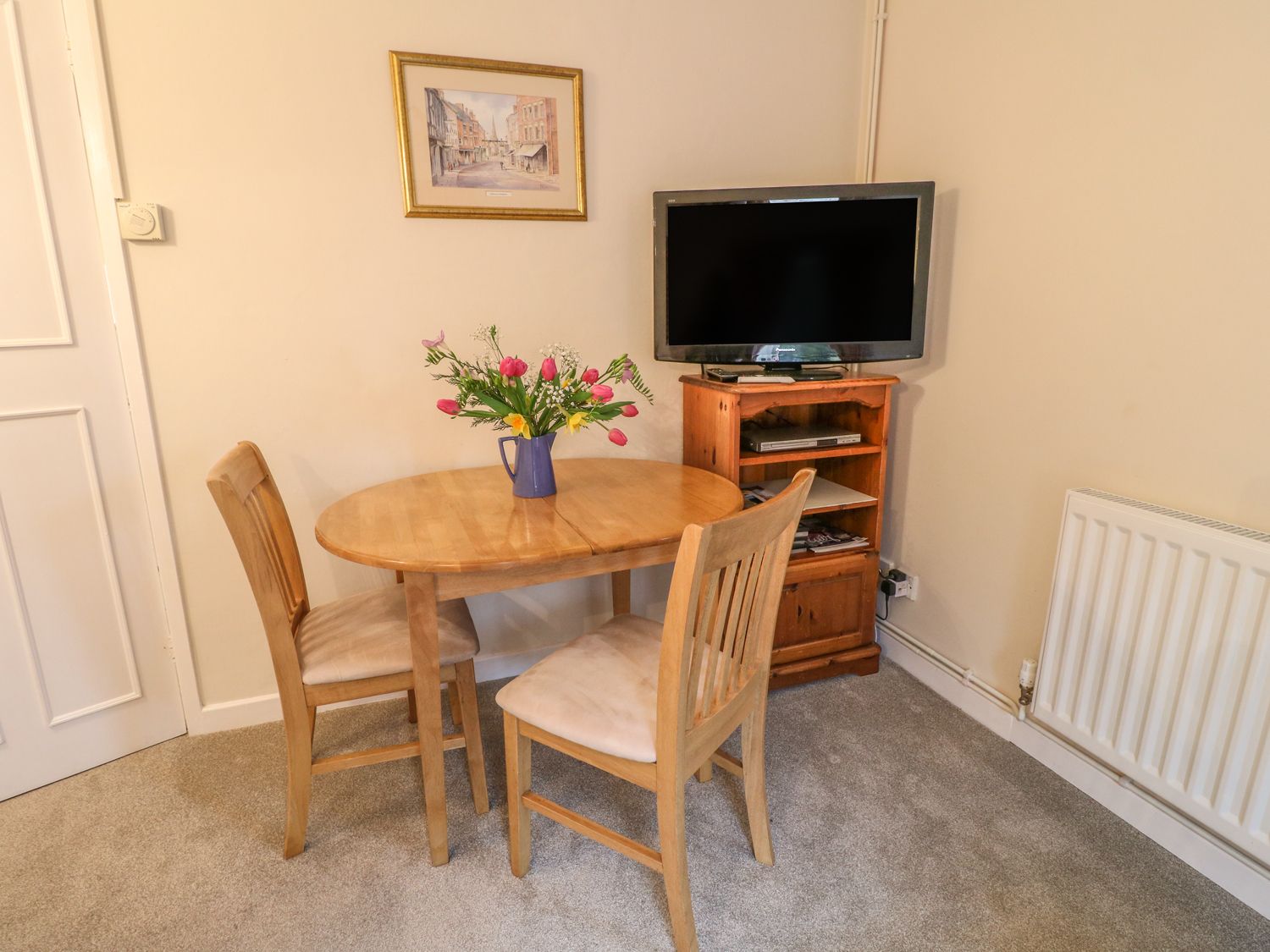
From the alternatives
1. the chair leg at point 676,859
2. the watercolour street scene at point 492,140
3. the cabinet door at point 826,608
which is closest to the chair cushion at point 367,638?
the chair leg at point 676,859

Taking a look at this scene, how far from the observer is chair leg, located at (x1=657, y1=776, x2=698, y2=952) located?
1.28 metres

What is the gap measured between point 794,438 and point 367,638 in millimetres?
1361

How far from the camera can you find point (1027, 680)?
6.38 feet

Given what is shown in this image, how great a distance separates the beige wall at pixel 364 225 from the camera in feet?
5.97

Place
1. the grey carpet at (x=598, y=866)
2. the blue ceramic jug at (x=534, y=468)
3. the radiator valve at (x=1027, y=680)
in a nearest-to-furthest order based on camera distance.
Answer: the grey carpet at (x=598, y=866), the blue ceramic jug at (x=534, y=468), the radiator valve at (x=1027, y=680)

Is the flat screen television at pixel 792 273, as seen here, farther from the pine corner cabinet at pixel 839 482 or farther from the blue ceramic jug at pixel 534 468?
the blue ceramic jug at pixel 534 468

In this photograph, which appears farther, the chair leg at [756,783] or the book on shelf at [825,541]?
the book on shelf at [825,541]

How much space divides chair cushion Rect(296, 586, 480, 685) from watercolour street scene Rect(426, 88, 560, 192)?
47.6 inches

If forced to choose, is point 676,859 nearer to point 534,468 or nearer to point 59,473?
point 534,468

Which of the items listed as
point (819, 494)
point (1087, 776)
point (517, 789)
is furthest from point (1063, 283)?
point (517, 789)

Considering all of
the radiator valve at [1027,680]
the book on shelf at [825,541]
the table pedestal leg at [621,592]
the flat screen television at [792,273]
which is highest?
the flat screen television at [792,273]

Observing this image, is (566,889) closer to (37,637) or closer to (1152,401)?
(37,637)

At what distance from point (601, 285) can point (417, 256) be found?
1.88 ft

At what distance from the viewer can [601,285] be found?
7.45 feet
